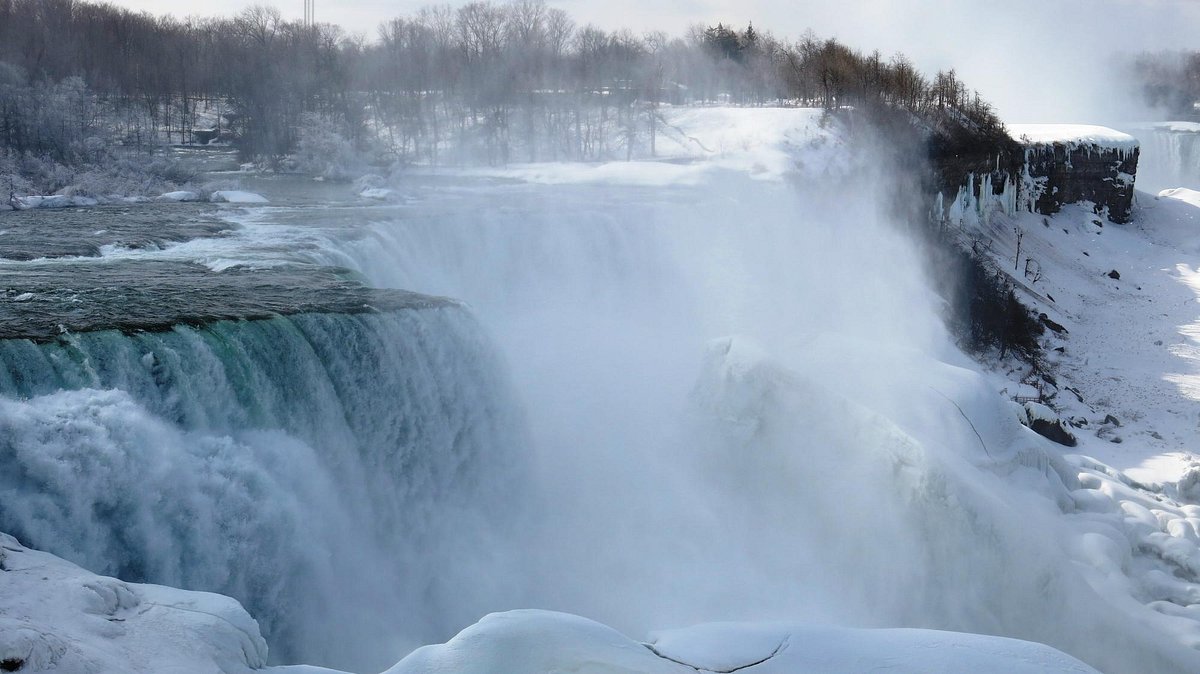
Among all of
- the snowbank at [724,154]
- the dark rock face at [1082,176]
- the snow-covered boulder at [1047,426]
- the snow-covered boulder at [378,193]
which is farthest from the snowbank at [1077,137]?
the snow-covered boulder at [378,193]

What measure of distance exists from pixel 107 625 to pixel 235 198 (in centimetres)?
1892

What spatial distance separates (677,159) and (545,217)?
58.5 feet

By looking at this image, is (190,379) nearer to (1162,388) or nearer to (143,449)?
(143,449)

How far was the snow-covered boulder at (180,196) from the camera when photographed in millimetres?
22081

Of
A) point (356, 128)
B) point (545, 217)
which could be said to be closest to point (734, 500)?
point (545, 217)

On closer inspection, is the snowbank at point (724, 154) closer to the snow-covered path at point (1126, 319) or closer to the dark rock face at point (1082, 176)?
the snow-covered path at point (1126, 319)

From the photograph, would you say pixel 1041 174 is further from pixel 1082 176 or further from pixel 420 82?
pixel 420 82

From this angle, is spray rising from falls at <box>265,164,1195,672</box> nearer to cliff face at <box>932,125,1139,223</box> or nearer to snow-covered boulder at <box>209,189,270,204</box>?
snow-covered boulder at <box>209,189,270,204</box>

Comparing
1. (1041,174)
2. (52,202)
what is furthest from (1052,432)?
(1041,174)

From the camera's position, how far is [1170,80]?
2938 inches

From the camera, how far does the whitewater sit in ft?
22.1

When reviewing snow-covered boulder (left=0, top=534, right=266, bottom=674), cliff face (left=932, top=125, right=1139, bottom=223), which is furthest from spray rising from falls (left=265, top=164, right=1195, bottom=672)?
cliff face (left=932, top=125, right=1139, bottom=223)

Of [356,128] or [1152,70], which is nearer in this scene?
[356,128]

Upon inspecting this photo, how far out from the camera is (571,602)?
377 inches
